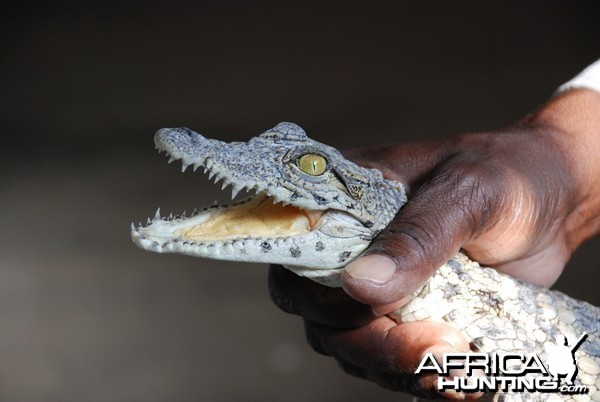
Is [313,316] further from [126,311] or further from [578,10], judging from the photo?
[578,10]

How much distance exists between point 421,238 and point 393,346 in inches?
18.5

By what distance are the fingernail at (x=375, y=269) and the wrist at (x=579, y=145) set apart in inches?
39.6

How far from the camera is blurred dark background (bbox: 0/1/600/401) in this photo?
5270 millimetres

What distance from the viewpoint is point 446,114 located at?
5805 millimetres

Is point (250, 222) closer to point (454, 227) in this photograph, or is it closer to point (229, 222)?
point (229, 222)

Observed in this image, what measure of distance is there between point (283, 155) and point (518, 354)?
89 cm

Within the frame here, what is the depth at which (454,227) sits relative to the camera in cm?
193

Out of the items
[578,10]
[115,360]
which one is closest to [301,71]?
[578,10]

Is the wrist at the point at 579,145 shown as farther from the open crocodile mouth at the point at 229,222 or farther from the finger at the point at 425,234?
the open crocodile mouth at the point at 229,222

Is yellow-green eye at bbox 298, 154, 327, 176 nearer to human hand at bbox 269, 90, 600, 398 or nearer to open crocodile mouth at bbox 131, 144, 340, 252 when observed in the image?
open crocodile mouth at bbox 131, 144, 340, 252

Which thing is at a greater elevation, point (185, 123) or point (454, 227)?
point (185, 123)

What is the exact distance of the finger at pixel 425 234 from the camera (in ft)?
5.89

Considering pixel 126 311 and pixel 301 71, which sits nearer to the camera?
pixel 126 311

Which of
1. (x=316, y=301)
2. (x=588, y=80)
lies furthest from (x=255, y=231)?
(x=588, y=80)
